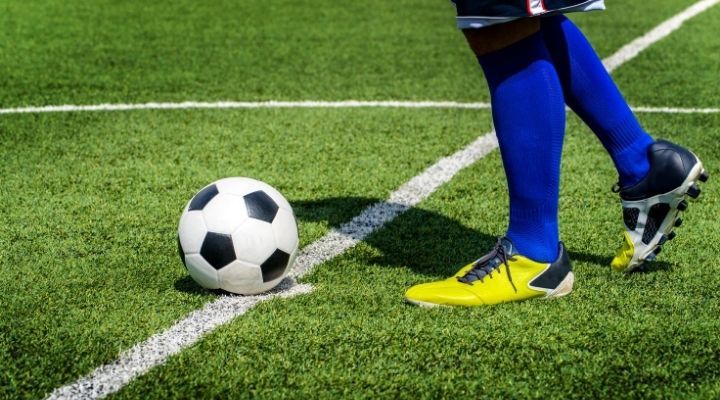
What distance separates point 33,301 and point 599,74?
1.84 meters

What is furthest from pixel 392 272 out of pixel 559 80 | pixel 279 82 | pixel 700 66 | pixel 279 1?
pixel 279 1

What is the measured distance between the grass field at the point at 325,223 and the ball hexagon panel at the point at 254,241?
6.2 inches

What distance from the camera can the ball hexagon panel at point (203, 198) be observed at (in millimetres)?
3162

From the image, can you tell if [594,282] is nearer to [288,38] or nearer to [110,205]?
[110,205]

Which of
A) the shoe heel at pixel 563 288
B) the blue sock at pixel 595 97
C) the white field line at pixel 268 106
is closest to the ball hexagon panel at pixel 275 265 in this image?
the shoe heel at pixel 563 288

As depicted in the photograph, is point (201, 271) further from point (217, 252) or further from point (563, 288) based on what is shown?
point (563, 288)

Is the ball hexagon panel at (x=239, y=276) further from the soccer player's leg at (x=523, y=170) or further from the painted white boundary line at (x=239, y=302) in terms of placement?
the soccer player's leg at (x=523, y=170)

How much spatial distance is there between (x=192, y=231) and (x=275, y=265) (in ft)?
0.89

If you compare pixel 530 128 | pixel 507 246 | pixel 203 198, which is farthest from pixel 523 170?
pixel 203 198

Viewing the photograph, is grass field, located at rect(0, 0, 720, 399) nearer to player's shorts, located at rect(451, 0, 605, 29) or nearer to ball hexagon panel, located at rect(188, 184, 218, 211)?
ball hexagon panel, located at rect(188, 184, 218, 211)

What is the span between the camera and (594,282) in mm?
3172

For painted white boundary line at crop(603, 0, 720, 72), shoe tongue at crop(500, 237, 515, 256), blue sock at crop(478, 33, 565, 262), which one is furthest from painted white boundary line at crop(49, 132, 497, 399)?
painted white boundary line at crop(603, 0, 720, 72)

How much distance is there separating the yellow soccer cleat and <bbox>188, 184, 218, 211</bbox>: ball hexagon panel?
686 millimetres

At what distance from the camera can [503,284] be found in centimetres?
302
